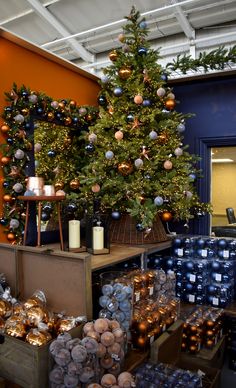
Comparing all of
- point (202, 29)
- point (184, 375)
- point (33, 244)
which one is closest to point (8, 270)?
point (33, 244)

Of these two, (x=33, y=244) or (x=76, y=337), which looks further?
(x=33, y=244)

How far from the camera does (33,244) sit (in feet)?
7.87

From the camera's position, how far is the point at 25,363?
1655 millimetres

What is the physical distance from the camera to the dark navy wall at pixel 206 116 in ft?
13.5

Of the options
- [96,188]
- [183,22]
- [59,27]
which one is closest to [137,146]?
[96,188]

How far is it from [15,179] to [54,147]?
1.76 feet

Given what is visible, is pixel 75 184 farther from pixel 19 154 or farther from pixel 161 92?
pixel 161 92

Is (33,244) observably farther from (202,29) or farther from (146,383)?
(202,29)

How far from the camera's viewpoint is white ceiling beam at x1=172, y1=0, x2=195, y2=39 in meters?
4.59

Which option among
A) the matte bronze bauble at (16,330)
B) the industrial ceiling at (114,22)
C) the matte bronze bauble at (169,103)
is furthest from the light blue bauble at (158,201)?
the industrial ceiling at (114,22)

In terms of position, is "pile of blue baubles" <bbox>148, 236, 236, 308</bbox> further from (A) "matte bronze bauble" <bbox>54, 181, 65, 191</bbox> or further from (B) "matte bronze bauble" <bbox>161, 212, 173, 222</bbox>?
(A) "matte bronze bauble" <bbox>54, 181, 65, 191</bbox>

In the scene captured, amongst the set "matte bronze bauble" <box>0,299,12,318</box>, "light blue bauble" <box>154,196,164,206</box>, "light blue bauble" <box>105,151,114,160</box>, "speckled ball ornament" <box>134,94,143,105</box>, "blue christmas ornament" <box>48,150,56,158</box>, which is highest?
"speckled ball ornament" <box>134,94,143,105</box>

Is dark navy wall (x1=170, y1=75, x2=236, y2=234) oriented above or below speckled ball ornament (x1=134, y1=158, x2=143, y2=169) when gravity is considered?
above

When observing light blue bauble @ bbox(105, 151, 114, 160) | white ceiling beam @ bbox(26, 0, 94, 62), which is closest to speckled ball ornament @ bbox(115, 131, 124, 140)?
light blue bauble @ bbox(105, 151, 114, 160)
